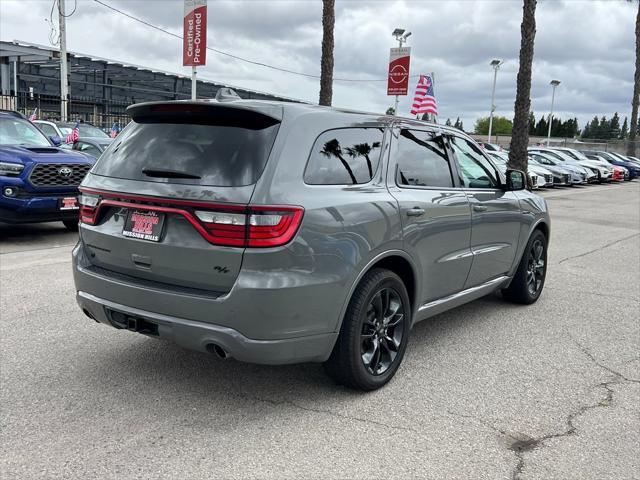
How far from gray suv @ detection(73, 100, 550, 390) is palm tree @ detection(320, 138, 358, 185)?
0.03 ft

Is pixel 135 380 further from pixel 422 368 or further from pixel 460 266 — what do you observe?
pixel 460 266

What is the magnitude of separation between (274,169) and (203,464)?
4.97 feet

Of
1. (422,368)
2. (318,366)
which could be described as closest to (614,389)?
(422,368)

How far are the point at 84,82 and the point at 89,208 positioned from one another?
37.7 m

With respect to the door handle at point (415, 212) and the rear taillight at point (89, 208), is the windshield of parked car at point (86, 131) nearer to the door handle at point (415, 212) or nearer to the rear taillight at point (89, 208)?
the rear taillight at point (89, 208)

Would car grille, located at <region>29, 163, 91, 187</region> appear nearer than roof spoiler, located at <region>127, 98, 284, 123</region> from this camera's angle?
No

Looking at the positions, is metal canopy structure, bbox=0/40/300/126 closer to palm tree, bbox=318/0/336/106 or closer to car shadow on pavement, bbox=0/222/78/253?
palm tree, bbox=318/0/336/106

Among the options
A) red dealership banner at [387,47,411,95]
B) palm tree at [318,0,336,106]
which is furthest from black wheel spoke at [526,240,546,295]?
palm tree at [318,0,336,106]

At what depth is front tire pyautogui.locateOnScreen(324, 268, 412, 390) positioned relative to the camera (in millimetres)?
3650

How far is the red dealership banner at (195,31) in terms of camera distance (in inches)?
495

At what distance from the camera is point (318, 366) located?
4.34 m

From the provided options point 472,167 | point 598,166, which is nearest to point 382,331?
point 472,167

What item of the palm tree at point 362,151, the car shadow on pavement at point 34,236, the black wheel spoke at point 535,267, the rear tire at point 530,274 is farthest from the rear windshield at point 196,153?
the car shadow on pavement at point 34,236

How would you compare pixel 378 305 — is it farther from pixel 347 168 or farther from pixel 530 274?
pixel 530 274
